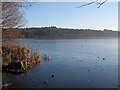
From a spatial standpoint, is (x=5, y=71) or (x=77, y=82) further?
(x=5, y=71)

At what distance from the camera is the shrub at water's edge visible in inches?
275

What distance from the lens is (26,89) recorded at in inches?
196

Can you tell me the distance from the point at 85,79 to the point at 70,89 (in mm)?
1250

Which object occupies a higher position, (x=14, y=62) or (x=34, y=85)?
(x=14, y=62)

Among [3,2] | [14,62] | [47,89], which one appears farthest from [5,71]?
[3,2]

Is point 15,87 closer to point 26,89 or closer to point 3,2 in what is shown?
point 26,89

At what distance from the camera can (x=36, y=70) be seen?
24.3 feet

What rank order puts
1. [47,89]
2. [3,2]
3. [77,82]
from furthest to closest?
[77,82], [47,89], [3,2]

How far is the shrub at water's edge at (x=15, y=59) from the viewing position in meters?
6.98

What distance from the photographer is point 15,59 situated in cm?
769

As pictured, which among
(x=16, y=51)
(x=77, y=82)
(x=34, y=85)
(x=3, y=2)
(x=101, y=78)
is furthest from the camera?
(x=16, y=51)

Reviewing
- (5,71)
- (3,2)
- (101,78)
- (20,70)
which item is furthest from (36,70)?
Result: (3,2)

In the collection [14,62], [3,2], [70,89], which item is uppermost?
[3,2]

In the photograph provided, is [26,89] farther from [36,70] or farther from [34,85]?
[36,70]
